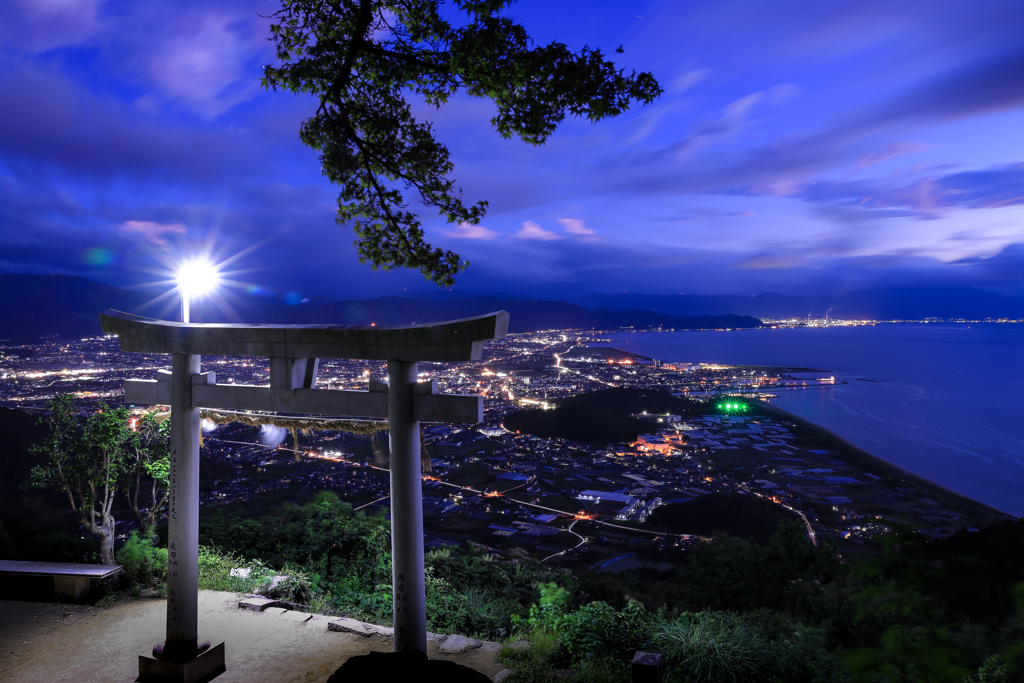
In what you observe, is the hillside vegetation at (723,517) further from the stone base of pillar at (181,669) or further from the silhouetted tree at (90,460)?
the stone base of pillar at (181,669)

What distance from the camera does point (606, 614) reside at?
5277 millimetres

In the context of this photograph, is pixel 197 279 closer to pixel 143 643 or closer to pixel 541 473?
pixel 143 643

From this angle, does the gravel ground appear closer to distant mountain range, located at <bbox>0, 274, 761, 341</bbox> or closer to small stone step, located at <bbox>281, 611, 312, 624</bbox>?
small stone step, located at <bbox>281, 611, 312, 624</bbox>

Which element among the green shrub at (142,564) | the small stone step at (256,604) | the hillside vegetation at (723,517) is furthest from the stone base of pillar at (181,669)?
the hillside vegetation at (723,517)

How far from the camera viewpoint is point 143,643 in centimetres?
533

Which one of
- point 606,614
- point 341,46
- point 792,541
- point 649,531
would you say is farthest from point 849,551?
point 341,46

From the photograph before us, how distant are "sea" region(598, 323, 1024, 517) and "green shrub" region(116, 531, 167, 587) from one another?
34.6 metres

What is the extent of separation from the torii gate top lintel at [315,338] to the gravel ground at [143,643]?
9.93ft

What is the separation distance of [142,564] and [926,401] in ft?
206

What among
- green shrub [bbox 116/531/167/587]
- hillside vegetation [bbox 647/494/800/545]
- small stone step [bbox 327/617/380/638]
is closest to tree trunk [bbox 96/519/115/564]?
green shrub [bbox 116/531/167/587]

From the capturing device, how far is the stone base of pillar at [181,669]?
14.8 ft

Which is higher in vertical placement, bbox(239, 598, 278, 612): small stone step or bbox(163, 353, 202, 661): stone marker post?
bbox(163, 353, 202, 661): stone marker post

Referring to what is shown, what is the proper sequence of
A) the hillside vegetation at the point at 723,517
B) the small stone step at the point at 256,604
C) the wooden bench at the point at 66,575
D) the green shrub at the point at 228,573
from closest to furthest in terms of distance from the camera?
the small stone step at the point at 256,604, the wooden bench at the point at 66,575, the green shrub at the point at 228,573, the hillside vegetation at the point at 723,517

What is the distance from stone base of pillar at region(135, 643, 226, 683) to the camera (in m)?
4.50
